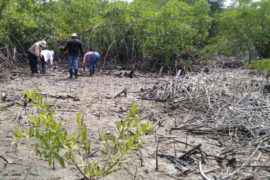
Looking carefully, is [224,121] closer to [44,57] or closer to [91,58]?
[91,58]

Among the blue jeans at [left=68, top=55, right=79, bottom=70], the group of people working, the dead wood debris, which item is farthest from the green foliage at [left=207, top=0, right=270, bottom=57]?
the dead wood debris

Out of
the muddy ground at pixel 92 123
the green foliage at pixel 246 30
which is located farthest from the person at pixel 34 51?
the green foliage at pixel 246 30

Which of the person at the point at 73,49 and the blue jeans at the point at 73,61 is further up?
Answer: the person at the point at 73,49

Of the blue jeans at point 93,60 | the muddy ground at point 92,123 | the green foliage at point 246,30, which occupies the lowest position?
the muddy ground at point 92,123

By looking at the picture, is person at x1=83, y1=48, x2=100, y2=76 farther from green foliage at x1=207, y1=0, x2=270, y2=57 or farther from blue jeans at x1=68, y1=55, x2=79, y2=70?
green foliage at x1=207, y1=0, x2=270, y2=57

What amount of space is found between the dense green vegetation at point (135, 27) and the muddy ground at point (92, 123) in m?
4.30

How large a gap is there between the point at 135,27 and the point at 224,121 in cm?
1022

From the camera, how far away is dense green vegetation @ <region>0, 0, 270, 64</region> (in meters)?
13.6

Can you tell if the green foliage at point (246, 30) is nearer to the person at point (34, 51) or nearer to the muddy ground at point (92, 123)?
the person at point (34, 51)

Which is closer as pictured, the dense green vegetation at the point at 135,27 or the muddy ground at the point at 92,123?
the muddy ground at the point at 92,123

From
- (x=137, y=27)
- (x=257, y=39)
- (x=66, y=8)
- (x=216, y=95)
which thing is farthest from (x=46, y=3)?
(x=216, y=95)

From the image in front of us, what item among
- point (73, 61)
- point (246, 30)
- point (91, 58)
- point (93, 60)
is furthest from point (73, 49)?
point (246, 30)

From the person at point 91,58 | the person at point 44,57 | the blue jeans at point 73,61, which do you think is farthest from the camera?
the person at point 91,58

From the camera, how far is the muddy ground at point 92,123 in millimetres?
3462
